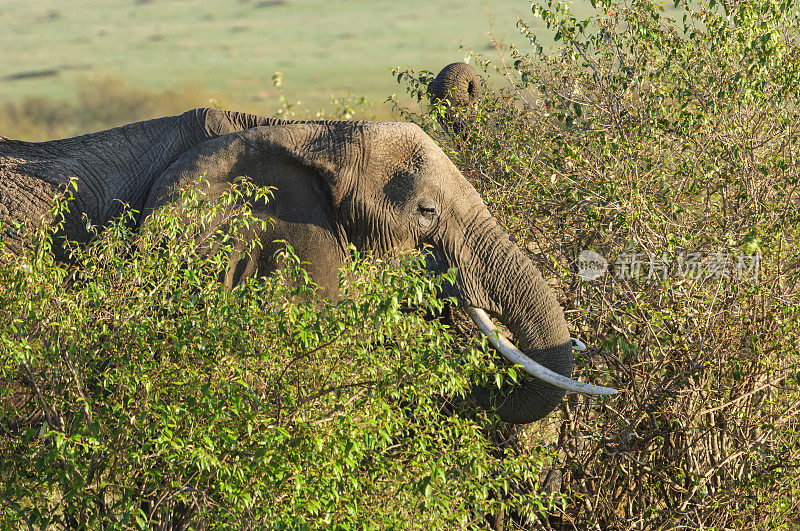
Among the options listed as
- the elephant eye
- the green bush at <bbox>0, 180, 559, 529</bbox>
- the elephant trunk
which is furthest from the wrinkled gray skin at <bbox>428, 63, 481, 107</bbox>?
the green bush at <bbox>0, 180, 559, 529</bbox>

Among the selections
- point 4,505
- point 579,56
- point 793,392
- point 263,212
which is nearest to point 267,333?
point 4,505

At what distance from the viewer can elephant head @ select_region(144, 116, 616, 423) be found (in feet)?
17.8

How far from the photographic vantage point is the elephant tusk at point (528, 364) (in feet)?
16.8

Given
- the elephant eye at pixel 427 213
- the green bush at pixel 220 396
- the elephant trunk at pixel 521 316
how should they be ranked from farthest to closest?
the elephant eye at pixel 427 213 < the elephant trunk at pixel 521 316 < the green bush at pixel 220 396

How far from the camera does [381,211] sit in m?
5.49

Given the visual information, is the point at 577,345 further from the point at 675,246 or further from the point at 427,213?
the point at 427,213

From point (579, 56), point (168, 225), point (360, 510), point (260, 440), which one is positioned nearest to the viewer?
point (260, 440)

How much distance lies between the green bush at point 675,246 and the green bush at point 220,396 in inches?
66.9

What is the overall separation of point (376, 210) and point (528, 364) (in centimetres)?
119

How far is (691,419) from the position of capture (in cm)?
529

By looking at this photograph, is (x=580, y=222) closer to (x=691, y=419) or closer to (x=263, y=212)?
(x=691, y=419)

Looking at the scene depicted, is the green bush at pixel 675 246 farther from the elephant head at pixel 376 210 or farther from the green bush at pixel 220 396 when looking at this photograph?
the green bush at pixel 220 396

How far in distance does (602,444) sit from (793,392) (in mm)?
1077

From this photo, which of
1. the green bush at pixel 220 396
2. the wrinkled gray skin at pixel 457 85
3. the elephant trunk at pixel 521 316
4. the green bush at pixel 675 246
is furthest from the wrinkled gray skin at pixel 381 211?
the wrinkled gray skin at pixel 457 85
